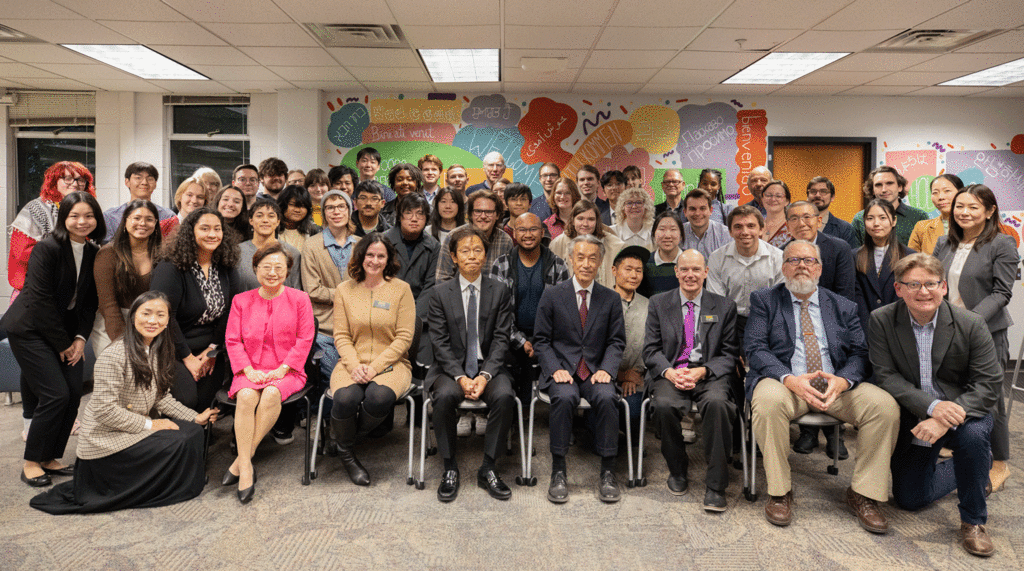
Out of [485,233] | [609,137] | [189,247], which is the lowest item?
[189,247]

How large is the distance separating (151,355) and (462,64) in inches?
157

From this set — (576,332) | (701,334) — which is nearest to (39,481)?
(576,332)

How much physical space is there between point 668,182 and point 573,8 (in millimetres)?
1753

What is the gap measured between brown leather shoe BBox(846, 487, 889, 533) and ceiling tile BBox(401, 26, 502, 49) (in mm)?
3943

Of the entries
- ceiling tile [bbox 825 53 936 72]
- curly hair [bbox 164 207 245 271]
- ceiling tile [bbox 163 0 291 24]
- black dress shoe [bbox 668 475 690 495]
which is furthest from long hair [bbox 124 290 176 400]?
ceiling tile [bbox 825 53 936 72]

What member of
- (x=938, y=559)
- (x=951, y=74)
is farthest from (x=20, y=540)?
(x=951, y=74)

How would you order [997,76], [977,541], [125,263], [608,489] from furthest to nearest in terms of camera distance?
[997,76]
[125,263]
[608,489]
[977,541]

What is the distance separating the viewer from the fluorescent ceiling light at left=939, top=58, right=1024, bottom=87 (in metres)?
5.59

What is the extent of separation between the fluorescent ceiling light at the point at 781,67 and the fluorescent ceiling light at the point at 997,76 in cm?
171

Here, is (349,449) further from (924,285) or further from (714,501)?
(924,285)

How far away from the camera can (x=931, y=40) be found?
486 centimetres

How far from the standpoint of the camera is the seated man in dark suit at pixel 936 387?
2.53 meters

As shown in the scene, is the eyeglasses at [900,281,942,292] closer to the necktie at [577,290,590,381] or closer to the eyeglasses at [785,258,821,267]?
the eyeglasses at [785,258,821,267]

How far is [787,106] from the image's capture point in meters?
6.83
